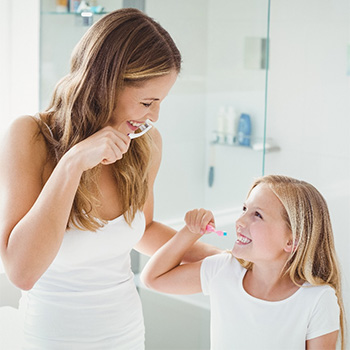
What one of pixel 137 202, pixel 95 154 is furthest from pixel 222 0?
pixel 95 154

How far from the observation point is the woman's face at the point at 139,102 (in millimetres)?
1300

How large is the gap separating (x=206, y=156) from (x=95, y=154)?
103 cm

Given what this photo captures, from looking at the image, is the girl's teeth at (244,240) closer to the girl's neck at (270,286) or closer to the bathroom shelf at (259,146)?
the girl's neck at (270,286)

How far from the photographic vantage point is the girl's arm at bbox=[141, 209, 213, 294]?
58.0 inches

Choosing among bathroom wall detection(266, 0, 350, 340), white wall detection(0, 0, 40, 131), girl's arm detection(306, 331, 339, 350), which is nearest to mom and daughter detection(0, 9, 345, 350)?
girl's arm detection(306, 331, 339, 350)

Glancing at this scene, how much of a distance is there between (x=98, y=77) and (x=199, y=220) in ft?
1.35

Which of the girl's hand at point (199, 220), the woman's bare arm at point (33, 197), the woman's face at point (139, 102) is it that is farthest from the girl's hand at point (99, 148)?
the girl's hand at point (199, 220)

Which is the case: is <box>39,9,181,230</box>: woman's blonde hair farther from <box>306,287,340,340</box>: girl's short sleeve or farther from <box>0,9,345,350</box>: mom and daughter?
<box>306,287,340,340</box>: girl's short sleeve

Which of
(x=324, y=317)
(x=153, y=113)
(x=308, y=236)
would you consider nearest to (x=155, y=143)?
(x=153, y=113)

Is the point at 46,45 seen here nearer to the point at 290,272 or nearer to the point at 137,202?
the point at 137,202

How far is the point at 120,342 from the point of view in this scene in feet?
4.57

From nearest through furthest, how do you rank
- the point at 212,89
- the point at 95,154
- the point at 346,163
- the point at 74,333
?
the point at 95,154
the point at 74,333
the point at 346,163
the point at 212,89

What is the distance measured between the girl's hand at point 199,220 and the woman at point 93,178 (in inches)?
4.6

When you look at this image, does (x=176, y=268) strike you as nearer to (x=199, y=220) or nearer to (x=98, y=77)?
(x=199, y=220)
